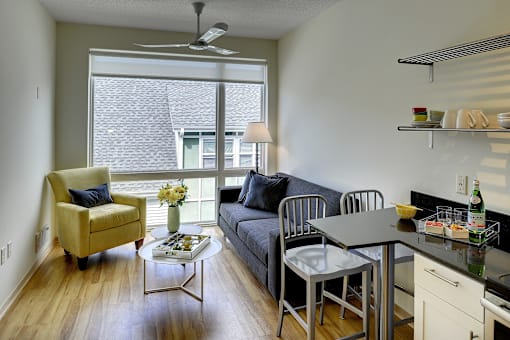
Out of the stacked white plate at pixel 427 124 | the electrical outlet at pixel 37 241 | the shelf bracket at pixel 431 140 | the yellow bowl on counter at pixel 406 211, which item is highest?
the stacked white plate at pixel 427 124

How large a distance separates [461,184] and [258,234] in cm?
166

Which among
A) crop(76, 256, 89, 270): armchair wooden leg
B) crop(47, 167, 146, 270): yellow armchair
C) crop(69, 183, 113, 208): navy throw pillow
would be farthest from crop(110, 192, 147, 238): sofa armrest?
crop(76, 256, 89, 270): armchair wooden leg

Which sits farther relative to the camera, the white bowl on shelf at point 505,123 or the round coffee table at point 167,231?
the round coffee table at point 167,231

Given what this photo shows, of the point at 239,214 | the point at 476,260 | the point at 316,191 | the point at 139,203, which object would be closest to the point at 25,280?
the point at 139,203

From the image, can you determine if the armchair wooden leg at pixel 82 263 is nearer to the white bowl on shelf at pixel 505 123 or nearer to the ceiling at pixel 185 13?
the ceiling at pixel 185 13

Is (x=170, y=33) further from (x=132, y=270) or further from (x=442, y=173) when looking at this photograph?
(x=442, y=173)

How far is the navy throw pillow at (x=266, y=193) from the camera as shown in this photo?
4.08 m

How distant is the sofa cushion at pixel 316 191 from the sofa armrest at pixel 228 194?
60 cm

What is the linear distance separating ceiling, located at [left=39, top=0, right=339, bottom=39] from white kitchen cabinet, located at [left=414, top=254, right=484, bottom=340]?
Result: 9.43 ft

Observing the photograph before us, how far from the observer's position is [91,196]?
387cm

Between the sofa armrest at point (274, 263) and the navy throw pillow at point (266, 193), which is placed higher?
the navy throw pillow at point (266, 193)

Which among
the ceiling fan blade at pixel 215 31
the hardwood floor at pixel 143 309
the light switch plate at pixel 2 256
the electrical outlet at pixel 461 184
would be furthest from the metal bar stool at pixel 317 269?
the light switch plate at pixel 2 256

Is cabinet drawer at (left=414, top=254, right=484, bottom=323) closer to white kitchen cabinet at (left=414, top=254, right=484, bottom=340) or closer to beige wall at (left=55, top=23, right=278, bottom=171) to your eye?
white kitchen cabinet at (left=414, top=254, right=484, bottom=340)

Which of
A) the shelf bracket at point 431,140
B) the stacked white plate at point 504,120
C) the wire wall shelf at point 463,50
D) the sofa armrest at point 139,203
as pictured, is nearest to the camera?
the stacked white plate at point 504,120
